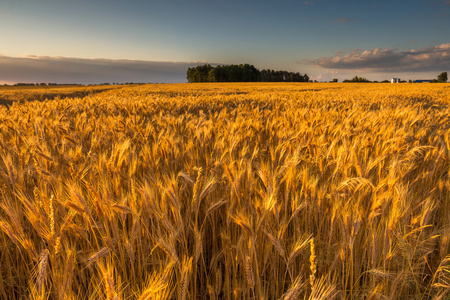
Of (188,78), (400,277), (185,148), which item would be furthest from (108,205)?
(188,78)

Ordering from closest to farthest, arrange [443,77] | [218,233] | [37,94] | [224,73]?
1. [218,233]
2. [37,94]
3. [224,73]
4. [443,77]

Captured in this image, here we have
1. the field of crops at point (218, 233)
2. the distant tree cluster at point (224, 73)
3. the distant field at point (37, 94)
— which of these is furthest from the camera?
the distant tree cluster at point (224, 73)

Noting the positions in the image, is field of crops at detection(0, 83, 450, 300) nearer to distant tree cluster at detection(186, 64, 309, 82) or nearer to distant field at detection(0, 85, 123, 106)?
distant field at detection(0, 85, 123, 106)

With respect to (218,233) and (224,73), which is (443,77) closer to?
(224,73)

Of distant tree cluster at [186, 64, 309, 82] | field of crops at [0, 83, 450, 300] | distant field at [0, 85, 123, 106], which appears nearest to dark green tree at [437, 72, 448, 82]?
distant tree cluster at [186, 64, 309, 82]

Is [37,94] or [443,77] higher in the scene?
[443,77]

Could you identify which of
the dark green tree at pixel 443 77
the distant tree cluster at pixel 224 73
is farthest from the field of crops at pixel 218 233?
the dark green tree at pixel 443 77

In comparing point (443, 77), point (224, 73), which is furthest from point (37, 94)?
point (443, 77)

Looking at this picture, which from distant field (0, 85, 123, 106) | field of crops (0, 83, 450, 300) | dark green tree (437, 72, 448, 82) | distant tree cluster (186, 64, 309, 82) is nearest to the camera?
field of crops (0, 83, 450, 300)

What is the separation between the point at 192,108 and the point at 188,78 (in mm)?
96243

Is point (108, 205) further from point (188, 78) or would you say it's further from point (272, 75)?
point (272, 75)

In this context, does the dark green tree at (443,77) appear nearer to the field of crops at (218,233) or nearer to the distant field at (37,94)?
the distant field at (37,94)

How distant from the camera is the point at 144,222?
45.9 inches

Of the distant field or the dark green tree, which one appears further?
the dark green tree
